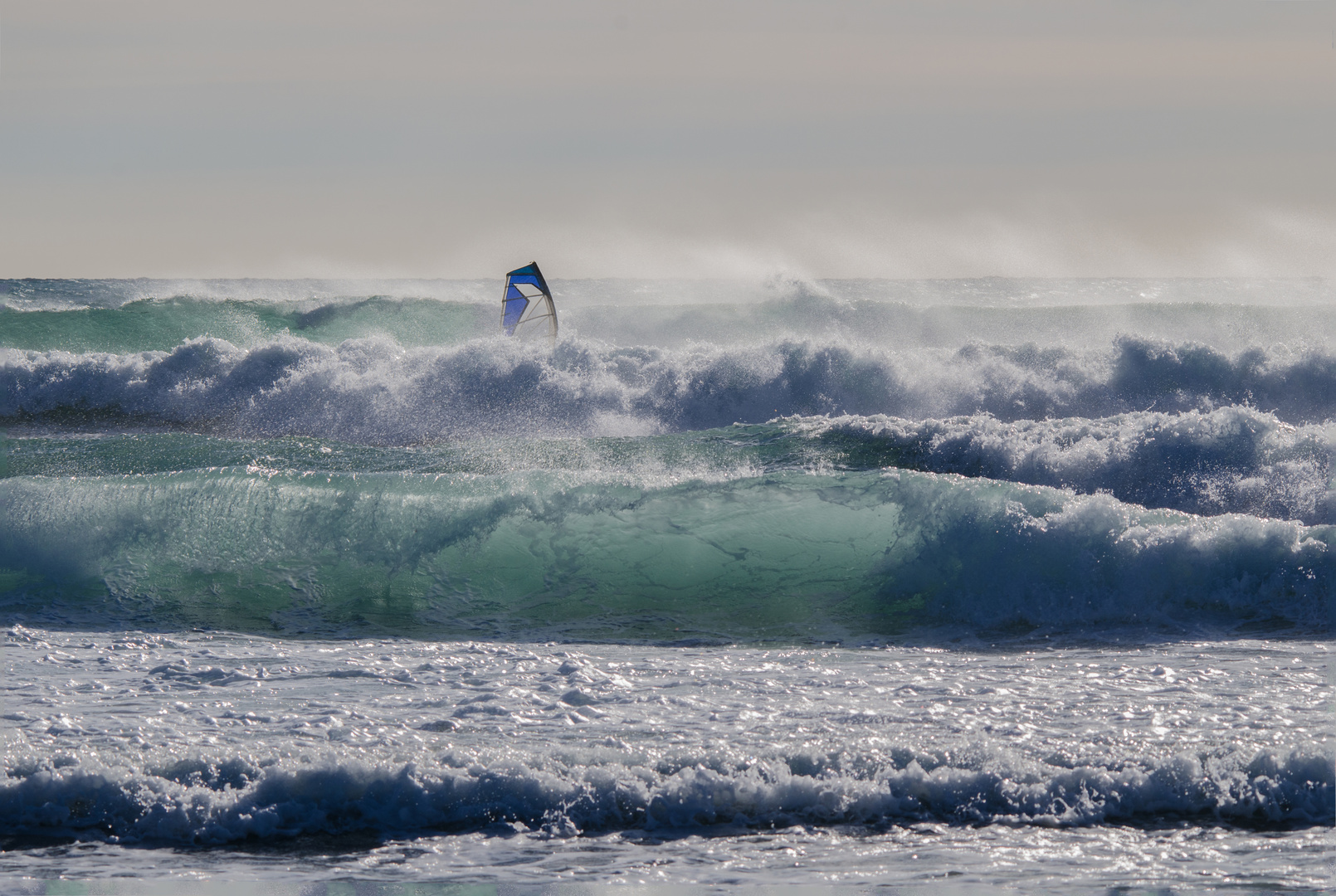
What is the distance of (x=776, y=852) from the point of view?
415 centimetres

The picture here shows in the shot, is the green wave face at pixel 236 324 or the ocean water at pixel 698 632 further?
the green wave face at pixel 236 324

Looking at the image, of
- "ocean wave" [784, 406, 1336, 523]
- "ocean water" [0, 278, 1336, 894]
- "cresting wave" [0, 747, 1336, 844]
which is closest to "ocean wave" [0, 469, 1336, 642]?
"ocean water" [0, 278, 1336, 894]

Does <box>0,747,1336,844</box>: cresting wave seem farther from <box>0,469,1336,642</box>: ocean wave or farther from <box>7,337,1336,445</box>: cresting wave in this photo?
<box>7,337,1336,445</box>: cresting wave

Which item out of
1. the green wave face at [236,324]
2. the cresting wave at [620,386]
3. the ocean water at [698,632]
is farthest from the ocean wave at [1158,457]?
the green wave face at [236,324]

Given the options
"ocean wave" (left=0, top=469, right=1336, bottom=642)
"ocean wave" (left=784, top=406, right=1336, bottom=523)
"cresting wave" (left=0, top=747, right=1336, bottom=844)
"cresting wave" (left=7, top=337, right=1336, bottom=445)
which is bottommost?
"cresting wave" (left=0, top=747, right=1336, bottom=844)

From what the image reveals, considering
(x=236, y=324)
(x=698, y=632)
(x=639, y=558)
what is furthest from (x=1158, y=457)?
(x=236, y=324)

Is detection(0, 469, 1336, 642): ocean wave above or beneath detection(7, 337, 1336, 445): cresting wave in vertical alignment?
beneath

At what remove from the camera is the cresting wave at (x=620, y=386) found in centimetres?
1619

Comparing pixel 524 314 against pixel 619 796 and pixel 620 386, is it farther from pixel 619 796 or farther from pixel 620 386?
pixel 619 796

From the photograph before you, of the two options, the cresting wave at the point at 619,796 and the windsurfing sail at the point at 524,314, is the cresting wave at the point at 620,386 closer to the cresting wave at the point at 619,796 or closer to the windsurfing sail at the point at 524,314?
the windsurfing sail at the point at 524,314

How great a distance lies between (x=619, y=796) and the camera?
448 centimetres

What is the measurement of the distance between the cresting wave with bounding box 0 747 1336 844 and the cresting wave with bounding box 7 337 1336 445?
1151 centimetres

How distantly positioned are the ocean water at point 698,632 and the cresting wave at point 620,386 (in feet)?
0.28

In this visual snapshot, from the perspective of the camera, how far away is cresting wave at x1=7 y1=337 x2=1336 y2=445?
16.2 metres
